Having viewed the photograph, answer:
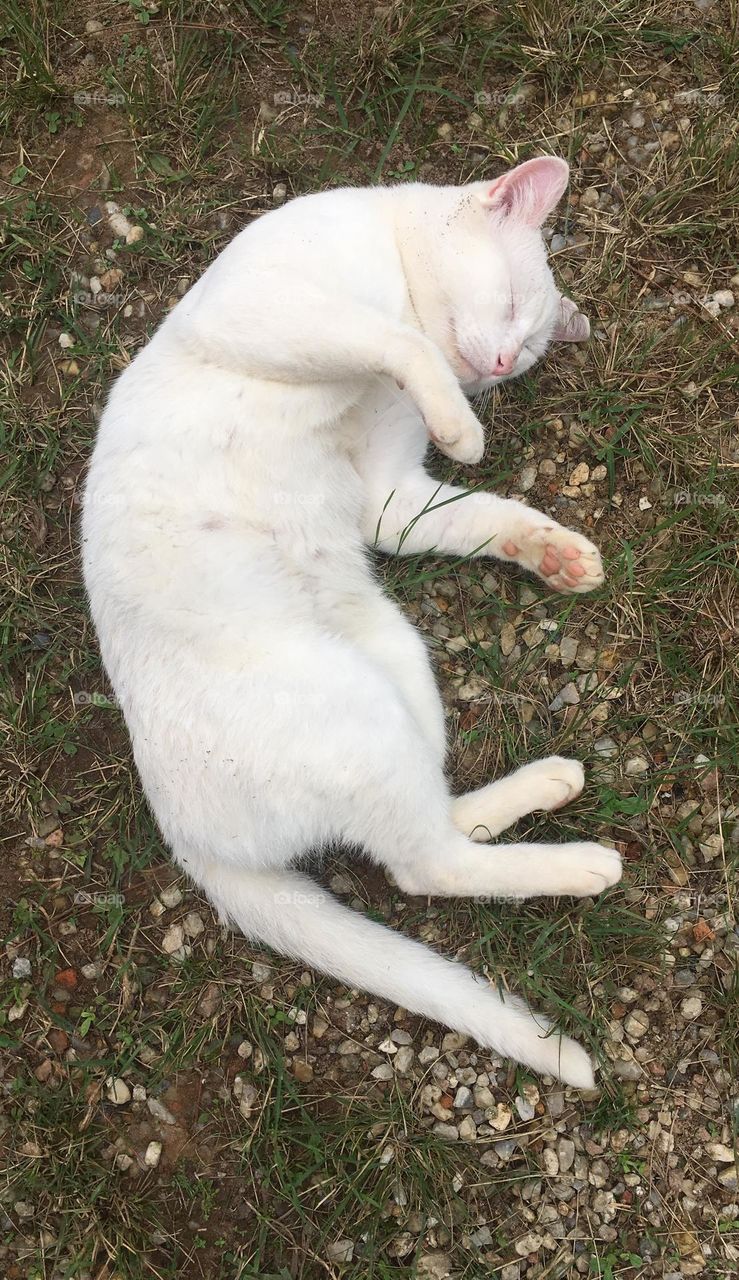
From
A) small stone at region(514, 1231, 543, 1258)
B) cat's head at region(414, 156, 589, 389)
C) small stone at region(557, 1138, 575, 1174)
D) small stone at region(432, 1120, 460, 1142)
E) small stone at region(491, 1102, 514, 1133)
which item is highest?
cat's head at region(414, 156, 589, 389)

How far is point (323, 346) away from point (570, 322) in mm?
1059

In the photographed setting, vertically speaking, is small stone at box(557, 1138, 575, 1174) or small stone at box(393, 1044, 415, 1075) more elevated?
small stone at box(393, 1044, 415, 1075)

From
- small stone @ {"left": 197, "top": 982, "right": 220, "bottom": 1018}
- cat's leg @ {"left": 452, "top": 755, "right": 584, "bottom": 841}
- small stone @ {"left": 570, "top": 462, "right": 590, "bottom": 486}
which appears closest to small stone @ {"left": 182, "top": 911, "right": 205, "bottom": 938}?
small stone @ {"left": 197, "top": 982, "right": 220, "bottom": 1018}

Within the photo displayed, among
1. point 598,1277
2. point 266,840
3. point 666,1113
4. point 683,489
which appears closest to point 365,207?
point 683,489

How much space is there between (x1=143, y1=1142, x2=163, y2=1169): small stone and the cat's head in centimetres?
276

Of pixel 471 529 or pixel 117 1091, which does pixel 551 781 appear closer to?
pixel 471 529

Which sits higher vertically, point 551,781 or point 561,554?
point 561,554

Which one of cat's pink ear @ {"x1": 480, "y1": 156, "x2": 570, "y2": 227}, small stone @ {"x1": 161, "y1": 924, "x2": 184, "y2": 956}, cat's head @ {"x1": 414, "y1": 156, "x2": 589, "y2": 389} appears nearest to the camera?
cat's pink ear @ {"x1": 480, "y1": 156, "x2": 570, "y2": 227}

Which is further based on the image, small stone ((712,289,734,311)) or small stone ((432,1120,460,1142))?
small stone ((712,289,734,311))

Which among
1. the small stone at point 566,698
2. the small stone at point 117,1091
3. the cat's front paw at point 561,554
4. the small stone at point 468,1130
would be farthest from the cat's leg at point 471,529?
the small stone at point 117,1091

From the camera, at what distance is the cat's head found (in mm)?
2602

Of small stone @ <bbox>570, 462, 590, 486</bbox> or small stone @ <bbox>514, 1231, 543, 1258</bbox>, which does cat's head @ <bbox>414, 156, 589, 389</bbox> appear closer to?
small stone @ <bbox>570, 462, 590, 486</bbox>

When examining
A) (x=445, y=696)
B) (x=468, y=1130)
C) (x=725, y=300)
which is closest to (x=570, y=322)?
(x=725, y=300)

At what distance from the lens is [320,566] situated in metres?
2.66
